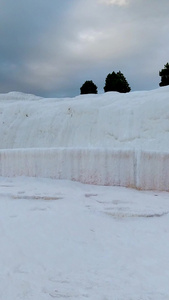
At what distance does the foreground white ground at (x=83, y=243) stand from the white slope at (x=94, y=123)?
1202 mm

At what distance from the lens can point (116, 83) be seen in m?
12.9

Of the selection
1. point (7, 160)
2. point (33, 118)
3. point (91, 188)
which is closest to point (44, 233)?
point (91, 188)

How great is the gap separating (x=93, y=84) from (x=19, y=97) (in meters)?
4.29

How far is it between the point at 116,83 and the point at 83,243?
37.1 feet

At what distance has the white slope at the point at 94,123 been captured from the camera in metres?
4.48

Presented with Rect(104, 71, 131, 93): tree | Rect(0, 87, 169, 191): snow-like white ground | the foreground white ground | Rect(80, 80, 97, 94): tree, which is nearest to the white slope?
Rect(0, 87, 169, 191): snow-like white ground

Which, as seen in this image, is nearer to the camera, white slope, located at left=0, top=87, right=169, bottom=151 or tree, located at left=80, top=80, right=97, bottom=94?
white slope, located at left=0, top=87, right=169, bottom=151

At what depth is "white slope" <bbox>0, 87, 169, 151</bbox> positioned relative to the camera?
4484 millimetres

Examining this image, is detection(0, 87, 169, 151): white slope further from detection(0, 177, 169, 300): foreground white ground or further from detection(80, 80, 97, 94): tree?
detection(80, 80, 97, 94): tree

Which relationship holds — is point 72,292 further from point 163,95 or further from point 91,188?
point 163,95

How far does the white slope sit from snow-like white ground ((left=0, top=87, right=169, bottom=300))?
0.7 inches

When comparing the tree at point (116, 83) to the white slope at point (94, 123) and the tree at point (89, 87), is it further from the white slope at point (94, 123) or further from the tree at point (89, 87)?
the white slope at point (94, 123)

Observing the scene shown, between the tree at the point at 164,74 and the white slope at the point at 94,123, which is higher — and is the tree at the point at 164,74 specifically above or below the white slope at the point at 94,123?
above

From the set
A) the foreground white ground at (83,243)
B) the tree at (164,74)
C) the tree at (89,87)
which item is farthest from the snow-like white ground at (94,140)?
the tree at (164,74)
